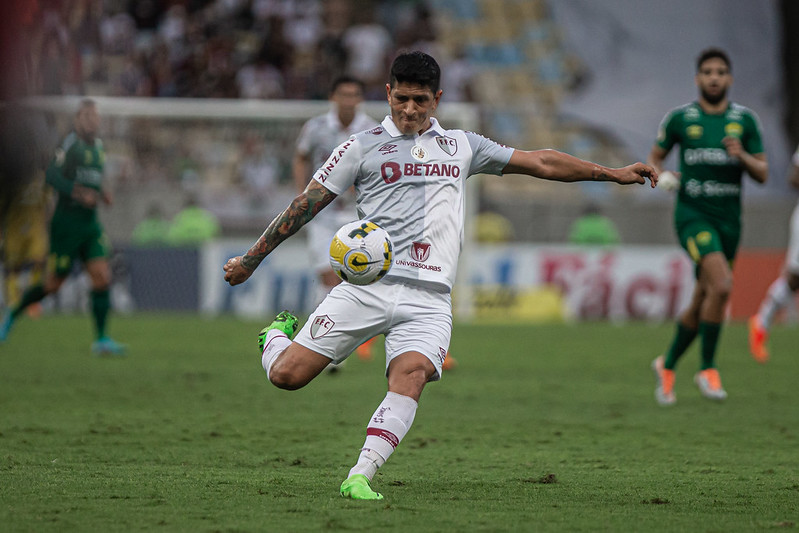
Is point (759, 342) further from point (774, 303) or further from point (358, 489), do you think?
point (358, 489)

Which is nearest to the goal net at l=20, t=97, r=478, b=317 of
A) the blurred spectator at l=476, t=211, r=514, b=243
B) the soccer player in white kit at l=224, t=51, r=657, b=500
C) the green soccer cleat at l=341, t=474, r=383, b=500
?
the blurred spectator at l=476, t=211, r=514, b=243

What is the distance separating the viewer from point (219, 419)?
7977 millimetres

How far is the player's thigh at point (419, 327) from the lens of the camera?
541cm

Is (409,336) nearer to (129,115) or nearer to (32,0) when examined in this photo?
(32,0)

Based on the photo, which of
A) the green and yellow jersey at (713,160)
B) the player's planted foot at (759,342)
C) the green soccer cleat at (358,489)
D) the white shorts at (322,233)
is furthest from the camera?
the player's planted foot at (759,342)

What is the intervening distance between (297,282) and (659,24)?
11336 mm

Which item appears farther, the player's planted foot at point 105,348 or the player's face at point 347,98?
the player's planted foot at point 105,348

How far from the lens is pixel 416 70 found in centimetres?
534

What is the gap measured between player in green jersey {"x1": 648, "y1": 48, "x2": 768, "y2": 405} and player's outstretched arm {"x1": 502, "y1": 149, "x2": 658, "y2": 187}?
11.6 feet

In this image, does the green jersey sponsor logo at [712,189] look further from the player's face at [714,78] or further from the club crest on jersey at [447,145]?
the club crest on jersey at [447,145]

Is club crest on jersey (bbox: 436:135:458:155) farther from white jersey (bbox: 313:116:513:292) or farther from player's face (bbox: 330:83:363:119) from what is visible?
player's face (bbox: 330:83:363:119)

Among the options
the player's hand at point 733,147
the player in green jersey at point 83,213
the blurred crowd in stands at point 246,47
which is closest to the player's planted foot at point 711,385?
the player's hand at point 733,147

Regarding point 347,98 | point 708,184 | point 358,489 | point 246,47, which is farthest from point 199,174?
point 358,489

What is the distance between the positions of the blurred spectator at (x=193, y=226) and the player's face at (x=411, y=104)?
1526 cm
